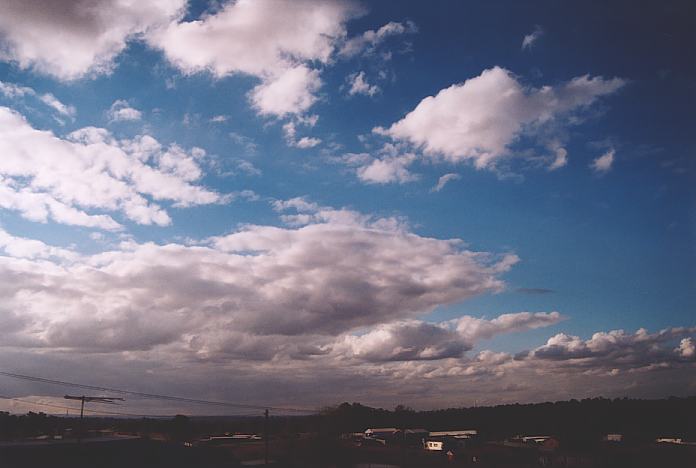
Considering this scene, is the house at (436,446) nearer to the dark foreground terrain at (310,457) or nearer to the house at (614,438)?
the dark foreground terrain at (310,457)

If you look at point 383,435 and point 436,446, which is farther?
point 383,435

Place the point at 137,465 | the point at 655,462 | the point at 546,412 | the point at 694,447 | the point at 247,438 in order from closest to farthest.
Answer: the point at 137,465 < the point at 655,462 < the point at 694,447 < the point at 247,438 < the point at 546,412

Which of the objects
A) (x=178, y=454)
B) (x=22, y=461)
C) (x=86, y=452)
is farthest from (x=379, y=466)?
(x=22, y=461)

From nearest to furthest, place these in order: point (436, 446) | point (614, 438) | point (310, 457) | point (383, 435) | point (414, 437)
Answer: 1. point (310, 457)
2. point (436, 446)
3. point (614, 438)
4. point (414, 437)
5. point (383, 435)

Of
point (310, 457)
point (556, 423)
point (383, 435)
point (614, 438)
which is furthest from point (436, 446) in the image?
point (556, 423)

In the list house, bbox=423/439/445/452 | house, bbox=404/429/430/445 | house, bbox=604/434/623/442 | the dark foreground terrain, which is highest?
the dark foreground terrain

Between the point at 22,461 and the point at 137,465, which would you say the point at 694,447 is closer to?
the point at 137,465

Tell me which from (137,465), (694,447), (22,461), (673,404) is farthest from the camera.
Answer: (673,404)

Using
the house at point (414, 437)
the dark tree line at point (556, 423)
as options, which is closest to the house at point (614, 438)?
the dark tree line at point (556, 423)

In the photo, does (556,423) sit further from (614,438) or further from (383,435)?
(383,435)

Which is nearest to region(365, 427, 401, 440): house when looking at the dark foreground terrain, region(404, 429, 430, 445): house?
region(404, 429, 430, 445): house

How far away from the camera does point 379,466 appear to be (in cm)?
7662

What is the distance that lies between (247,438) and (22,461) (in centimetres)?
9004

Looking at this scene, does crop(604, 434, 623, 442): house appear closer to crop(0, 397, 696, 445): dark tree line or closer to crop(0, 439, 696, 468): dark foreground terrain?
crop(0, 397, 696, 445): dark tree line
